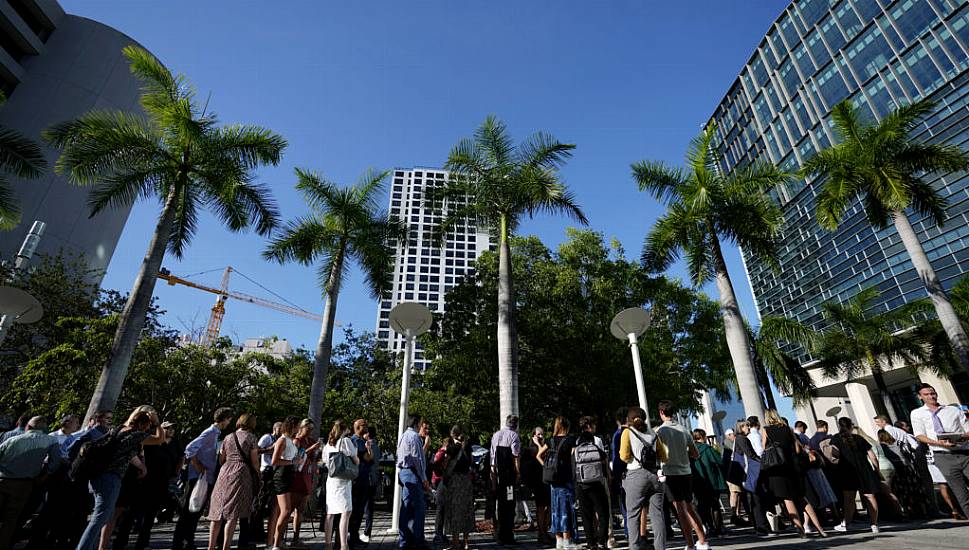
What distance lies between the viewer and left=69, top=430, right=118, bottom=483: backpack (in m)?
4.51

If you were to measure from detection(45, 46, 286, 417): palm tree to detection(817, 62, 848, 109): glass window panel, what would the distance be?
54720mm

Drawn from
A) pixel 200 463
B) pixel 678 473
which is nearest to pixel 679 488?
pixel 678 473

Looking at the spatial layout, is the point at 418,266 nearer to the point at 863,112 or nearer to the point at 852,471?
the point at 863,112

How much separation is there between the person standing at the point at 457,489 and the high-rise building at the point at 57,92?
36.1 meters

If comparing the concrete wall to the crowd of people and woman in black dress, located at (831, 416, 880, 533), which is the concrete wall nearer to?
the crowd of people

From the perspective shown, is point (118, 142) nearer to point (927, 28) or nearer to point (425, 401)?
point (425, 401)

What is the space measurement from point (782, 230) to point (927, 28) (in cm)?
4469

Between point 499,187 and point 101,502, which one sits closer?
point 101,502

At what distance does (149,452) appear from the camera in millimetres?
6020

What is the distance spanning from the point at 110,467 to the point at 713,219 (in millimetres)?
14043

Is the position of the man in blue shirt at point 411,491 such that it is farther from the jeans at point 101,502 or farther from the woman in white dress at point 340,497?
the jeans at point 101,502

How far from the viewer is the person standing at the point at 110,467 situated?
14.5ft

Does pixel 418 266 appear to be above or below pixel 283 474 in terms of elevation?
above

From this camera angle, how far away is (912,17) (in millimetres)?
40562
